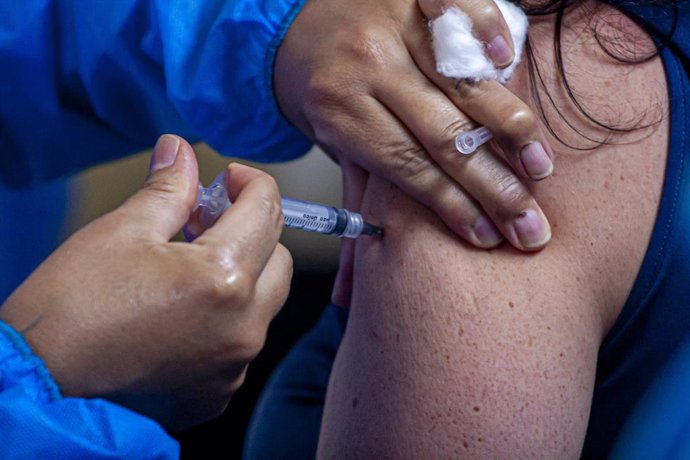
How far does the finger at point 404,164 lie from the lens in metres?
0.73

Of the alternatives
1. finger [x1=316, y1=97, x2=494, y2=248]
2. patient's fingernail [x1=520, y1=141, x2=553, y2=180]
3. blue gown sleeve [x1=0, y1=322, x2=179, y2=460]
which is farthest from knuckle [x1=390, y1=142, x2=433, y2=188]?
blue gown sleeve [x1=0, y1=322, x2=179, y2=460]

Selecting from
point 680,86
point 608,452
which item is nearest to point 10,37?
point 680,86

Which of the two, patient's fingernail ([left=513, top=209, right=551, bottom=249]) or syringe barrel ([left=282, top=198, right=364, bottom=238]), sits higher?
patient's fingernail ([left=513, top=209, right=551, bottom=249])

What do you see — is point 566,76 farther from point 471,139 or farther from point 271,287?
point 271,287

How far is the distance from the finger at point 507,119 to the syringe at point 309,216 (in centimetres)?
16

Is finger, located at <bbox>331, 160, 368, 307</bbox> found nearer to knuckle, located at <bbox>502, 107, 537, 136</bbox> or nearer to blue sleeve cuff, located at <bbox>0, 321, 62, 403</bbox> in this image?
knuckle, located at <bbox>502, 107, 537, 136</bbox>

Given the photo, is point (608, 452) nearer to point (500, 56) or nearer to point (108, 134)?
point (500, 56)

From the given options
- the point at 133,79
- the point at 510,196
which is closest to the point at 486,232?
the point at 510,196

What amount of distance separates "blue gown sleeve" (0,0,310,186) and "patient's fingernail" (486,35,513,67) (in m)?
0.30

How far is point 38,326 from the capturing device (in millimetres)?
582

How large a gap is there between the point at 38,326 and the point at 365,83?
412 mm

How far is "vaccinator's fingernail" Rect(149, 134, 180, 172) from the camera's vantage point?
0.65 metres

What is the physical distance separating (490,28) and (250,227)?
0.32 m

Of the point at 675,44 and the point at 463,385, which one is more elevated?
the point at 675,44
